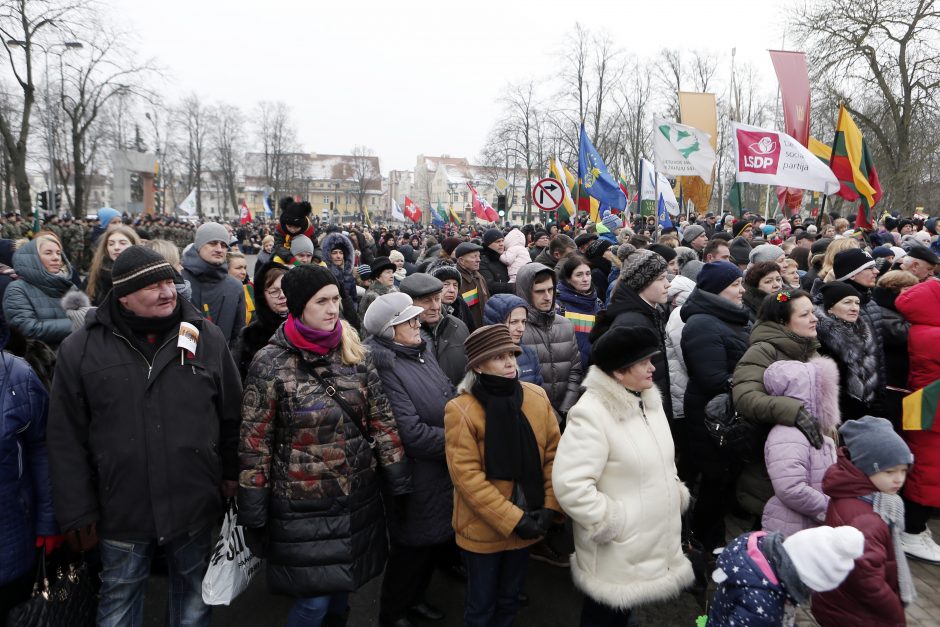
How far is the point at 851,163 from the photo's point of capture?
973cm

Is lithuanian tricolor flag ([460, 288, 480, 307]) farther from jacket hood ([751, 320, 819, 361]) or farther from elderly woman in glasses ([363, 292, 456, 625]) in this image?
jacket hood ([751, 320, 819, 361])

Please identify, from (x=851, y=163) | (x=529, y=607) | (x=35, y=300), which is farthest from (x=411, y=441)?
(x=851, y=163)

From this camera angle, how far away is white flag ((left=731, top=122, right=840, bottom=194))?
8461 mm

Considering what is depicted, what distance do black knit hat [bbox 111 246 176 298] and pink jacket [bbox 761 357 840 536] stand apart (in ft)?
10.5

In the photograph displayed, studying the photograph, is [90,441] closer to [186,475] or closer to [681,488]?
[186,475]

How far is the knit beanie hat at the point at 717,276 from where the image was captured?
12.6ft

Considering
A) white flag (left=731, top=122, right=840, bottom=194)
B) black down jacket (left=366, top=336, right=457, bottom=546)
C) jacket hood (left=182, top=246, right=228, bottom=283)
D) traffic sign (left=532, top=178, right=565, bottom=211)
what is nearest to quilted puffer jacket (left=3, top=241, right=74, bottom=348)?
jacket hood (left=182, top=246, right=228, bottom=283)

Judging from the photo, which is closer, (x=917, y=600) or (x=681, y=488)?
(x=681, y=488)

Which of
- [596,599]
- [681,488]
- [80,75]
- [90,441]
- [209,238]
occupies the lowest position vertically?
[596,599]

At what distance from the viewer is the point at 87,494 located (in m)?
2.44

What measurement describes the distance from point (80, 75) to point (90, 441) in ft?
117

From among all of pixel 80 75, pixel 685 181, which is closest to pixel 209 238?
pixel 685 181

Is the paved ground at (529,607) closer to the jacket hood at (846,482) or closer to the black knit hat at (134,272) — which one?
the jacket hood at (846,482)

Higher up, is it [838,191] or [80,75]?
[80,75]
